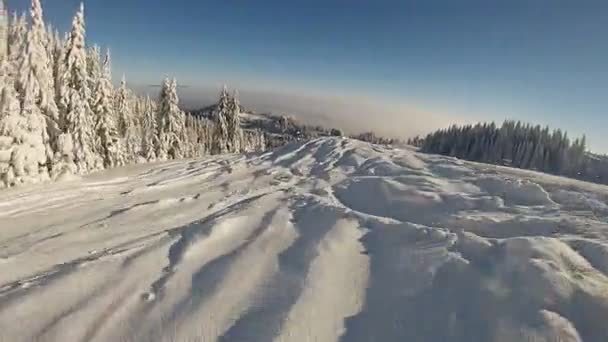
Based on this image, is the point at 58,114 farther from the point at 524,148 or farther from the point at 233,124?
the point at 524,148

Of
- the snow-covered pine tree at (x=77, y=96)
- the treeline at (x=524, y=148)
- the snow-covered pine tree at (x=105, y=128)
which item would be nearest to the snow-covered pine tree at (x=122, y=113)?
the snow-covered pine tree at (x=105, y=128)

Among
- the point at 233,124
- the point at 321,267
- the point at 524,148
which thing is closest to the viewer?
the point at 321,267

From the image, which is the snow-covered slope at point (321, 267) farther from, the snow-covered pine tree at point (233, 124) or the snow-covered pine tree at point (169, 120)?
the snow-covered pine tree at point (233, 124)

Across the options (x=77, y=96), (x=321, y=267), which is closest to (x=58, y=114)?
(x=77, y=96)

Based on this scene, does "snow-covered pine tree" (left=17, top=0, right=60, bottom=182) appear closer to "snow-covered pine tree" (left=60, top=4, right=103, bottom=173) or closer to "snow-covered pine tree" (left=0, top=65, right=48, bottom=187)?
"snow-covered pine tree" (left=0, top=65, right=48, bottom=187)

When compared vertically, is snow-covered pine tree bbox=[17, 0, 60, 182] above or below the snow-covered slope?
above

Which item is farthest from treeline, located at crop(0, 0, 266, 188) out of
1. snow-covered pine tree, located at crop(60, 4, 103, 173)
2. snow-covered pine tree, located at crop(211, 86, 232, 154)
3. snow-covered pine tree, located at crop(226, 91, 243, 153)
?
snow-covered pine tree, located at crop(226, 91, 243, 153)
